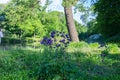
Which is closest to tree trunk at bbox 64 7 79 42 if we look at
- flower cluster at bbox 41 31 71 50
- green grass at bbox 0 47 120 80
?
green grass at bbox 0 47 120 80

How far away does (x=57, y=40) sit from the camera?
830 centimetres

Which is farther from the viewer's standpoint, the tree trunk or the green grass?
the tree trunk

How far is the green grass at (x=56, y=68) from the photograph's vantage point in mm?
6172

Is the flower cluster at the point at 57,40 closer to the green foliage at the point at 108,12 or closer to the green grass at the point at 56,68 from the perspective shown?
the green grass at the point at 56,68

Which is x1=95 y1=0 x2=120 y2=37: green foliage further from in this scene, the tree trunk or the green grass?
the green grass

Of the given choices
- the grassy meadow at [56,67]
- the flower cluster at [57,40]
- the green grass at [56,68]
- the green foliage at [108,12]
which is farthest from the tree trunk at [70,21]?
the flower cluster at [57,40]

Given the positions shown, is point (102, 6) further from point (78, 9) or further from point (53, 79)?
point (53, 79)

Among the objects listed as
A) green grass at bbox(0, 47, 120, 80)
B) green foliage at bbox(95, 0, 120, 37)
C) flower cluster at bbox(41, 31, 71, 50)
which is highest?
green foliage at bbox(95, 0, 120, 37)

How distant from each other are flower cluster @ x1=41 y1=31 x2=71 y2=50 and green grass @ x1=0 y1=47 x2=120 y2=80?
0.22m

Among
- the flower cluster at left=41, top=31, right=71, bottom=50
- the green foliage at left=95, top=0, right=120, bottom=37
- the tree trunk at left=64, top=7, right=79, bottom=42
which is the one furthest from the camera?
the tree trunk at left=64, top=7, right=79, bottom=42

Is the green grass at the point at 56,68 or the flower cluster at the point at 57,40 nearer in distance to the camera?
the green grass at the point at 56,68

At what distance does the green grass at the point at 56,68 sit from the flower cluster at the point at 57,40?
0.72 feet

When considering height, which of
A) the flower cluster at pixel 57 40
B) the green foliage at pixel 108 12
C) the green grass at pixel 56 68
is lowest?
the green grass at pixel 56 68

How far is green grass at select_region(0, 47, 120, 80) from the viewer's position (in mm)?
6172
